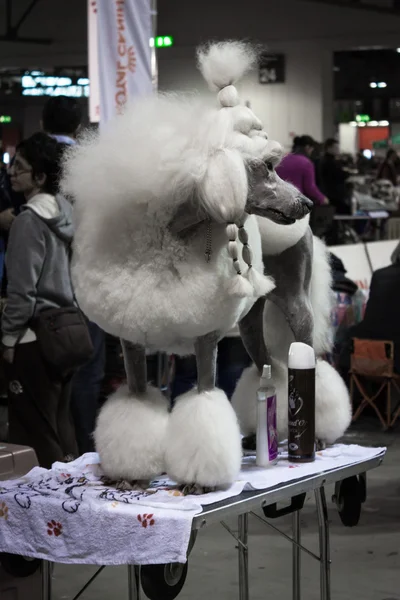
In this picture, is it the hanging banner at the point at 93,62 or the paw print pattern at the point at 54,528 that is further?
the hanging banner at the point at 93,62

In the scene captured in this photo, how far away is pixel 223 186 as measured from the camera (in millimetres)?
1899

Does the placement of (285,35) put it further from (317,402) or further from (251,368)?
(317,402)

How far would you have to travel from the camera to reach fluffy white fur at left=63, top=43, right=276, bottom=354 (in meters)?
1.94

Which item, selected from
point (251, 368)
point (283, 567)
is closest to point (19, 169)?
point (251, 368)

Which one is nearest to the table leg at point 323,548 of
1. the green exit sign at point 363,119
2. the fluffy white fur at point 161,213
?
the fluffy white fur at point 161,213

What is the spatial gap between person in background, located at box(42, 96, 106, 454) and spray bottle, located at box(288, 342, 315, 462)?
2093mm

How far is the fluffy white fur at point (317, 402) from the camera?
248 centimetres

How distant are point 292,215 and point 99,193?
0.41 m

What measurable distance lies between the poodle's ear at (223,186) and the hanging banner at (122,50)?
8.64 feet

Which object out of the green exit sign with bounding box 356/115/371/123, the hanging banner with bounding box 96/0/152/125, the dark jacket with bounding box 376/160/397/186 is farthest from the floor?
the green exit sign with bounding box 356/115/371/123

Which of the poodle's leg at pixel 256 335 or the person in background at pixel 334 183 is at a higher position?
the person in background at pixel 334 183

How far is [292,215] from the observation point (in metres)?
2.10

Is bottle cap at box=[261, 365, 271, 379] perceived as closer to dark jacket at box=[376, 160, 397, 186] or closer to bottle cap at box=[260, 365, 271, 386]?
bottle cap at box=[260, 365, 271, 386]

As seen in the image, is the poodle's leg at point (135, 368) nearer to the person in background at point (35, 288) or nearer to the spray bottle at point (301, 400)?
the spray bottle at point (301, 400)
